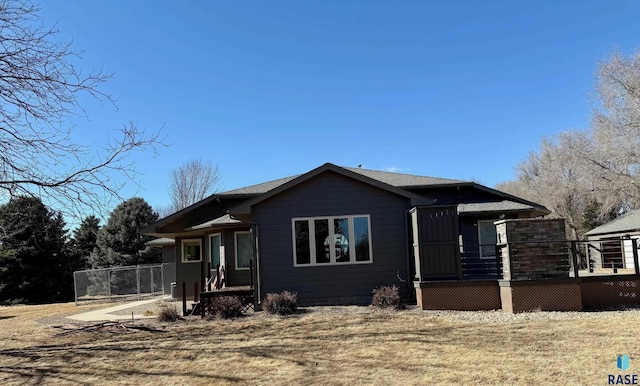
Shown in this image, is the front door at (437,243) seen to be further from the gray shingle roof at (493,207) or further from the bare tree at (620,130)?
the bare tree at (620,130)

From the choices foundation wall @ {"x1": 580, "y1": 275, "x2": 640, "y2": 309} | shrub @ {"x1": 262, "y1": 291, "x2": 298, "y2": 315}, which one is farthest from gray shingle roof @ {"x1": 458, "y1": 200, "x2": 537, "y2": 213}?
shrub @ {"x1": 262, "y1": 291, "x2": 298, "y2": 315}

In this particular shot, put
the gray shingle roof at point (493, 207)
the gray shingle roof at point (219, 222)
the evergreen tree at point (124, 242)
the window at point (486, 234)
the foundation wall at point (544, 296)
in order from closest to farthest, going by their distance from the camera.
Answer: the foundation wall at point (544, 296) < the gray shingle roof at point (219, 222) < the gray shingle roof at point (493, 207) < the window at point (486, 234) < the evergreen tree at point (124, 242)

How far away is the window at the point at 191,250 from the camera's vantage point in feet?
64.0

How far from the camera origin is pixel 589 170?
30016 mm

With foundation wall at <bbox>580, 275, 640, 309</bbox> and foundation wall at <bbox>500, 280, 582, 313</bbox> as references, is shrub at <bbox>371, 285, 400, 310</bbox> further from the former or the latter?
foundation wall at <bbox>580, 275, 640, 309</bbox>

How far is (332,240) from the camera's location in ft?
42.3

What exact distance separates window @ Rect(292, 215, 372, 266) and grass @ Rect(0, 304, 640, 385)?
238 centimetres

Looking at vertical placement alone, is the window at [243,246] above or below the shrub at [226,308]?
above

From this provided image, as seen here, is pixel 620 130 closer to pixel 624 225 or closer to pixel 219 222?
pixel 624 225

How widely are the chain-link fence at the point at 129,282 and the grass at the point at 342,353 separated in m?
11.6

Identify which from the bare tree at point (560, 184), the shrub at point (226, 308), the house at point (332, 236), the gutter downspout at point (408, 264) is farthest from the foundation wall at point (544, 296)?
the bare tree at point (560, 184)

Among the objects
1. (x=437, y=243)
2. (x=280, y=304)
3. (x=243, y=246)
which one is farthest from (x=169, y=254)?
(x=437, y=243)

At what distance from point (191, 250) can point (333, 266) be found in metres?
8.97

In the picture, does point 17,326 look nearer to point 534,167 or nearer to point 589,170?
point 589,170
